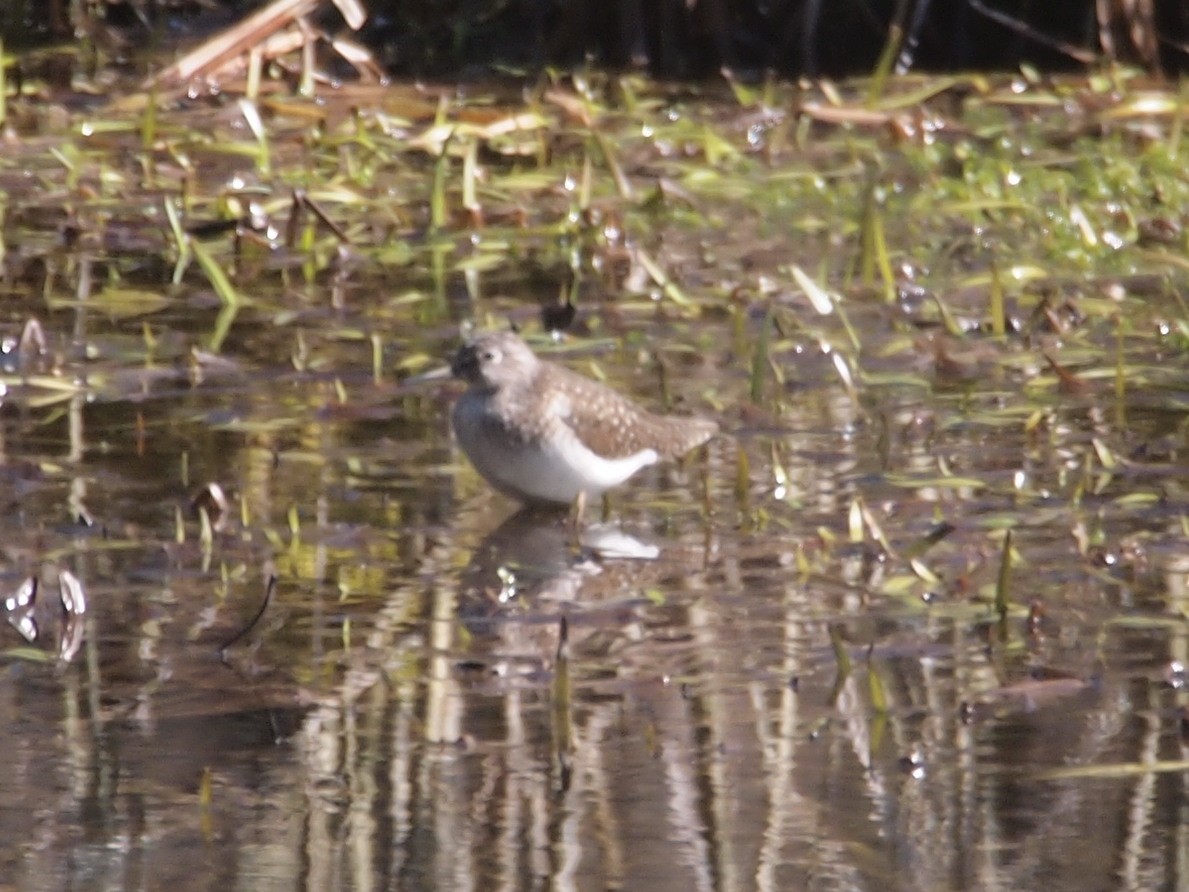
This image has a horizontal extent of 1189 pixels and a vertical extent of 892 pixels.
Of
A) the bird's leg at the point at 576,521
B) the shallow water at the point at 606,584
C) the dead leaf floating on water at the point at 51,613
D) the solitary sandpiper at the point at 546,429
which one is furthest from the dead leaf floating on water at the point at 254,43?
the dead leaf floating on water at the point at 51,613

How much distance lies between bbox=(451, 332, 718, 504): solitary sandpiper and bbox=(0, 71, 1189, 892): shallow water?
13 cm

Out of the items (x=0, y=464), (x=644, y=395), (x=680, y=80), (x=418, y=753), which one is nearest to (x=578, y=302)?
(x=644, y=395)

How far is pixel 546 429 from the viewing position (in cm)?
684

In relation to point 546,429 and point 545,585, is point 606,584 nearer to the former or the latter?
point 545,585

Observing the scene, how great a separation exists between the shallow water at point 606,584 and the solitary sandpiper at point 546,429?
13cm

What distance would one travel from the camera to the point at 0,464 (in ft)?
23.9

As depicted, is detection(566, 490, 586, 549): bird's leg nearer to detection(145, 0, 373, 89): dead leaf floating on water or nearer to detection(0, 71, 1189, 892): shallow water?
detection(0, 71, 1189, 892): shallow water

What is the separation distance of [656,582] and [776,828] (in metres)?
1.62

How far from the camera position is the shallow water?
4.72 metres

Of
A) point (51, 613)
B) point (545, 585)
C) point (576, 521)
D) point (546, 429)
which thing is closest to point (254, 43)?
point (546, 429)

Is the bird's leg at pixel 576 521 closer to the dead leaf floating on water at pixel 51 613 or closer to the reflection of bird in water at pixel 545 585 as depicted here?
the reflection of bird in water at pixel 545 585

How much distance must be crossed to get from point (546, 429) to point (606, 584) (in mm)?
694

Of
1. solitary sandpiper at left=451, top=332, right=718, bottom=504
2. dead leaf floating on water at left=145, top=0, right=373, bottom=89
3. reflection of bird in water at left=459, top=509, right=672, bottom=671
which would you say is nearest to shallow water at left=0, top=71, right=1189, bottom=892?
reflection of bird in water at left=459, top=509, right=672, bottom=671

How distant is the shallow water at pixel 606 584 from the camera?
4.72 metres
